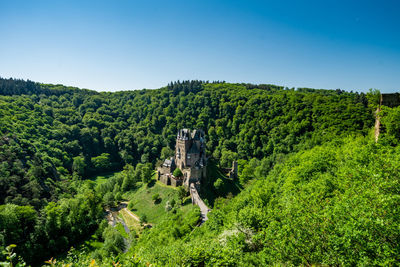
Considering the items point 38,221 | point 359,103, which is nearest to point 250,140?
point 359,103

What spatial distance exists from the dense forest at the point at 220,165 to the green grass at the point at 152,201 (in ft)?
15.6

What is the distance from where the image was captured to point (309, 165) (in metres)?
25.8

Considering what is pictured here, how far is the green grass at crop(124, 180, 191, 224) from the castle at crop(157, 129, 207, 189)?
7.72 feet

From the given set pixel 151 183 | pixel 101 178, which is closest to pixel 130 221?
pixel 151 183

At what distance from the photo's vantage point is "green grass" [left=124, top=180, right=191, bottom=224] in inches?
1906

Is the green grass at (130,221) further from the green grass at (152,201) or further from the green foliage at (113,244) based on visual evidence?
the green foliage at (113,244)

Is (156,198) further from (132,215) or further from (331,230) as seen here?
(331,230)

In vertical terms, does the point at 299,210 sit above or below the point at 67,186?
above

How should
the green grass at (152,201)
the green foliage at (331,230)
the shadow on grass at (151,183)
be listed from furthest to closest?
the shadow on grass at (151,183) → the green grass at (152,201) → the green foliage at (331,230)

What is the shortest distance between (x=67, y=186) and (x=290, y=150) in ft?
276

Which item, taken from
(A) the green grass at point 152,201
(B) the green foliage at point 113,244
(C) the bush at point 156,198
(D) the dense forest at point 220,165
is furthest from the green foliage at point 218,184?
→ (B) the green foliage at point 113,244

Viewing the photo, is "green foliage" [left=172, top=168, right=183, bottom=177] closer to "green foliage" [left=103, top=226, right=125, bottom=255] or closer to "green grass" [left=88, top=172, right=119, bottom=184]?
"green foliage" [left=103, top=226, right=125, bottom=255]

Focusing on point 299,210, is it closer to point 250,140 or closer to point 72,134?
point 250,140

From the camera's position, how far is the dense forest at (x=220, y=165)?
37.6 feet
